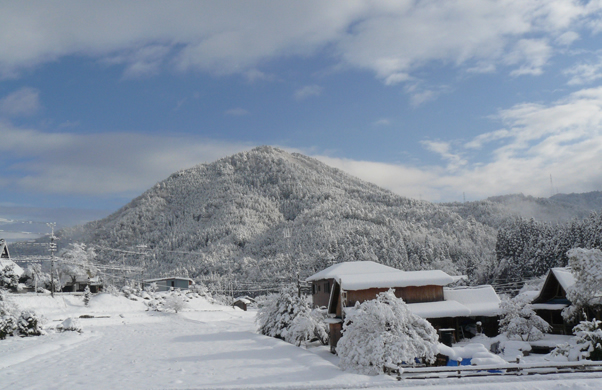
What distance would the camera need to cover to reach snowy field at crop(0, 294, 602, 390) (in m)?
18.7

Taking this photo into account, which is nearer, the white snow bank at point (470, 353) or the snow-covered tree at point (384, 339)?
the snow-covered tree at point (384, 339)

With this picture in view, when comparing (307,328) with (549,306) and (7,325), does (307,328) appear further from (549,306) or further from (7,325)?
(7,325)

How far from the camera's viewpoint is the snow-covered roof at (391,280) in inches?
1410

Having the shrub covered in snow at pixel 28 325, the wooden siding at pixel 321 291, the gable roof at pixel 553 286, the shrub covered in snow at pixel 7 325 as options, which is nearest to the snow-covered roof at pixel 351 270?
the wooden siding at pixel 321 291

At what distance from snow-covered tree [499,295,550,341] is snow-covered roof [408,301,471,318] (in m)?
2.83

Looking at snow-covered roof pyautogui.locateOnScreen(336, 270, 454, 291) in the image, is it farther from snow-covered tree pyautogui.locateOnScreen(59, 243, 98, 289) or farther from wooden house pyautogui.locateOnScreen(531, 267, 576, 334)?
snow-covered tree pyautogui.locateOnScreen(59, 243, 98, 289)

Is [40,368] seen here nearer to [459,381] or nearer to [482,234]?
[459,381]

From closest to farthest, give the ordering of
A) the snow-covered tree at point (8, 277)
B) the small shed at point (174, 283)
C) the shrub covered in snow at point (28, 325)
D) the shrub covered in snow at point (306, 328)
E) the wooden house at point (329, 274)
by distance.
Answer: the shrub covered in snow at point (306, 328) → the shrub covered in snow at point (28, 325) → the wooden house at point (329, 274) → the snow-covered tree at point (8, 277) → the small shed at point (174, 283)

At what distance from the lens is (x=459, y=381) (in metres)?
18.8

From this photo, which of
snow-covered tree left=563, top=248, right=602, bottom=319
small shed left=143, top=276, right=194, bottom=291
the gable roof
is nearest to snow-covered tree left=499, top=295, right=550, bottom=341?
the gable roof

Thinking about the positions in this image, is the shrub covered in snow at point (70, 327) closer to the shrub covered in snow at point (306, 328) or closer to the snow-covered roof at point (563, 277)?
the shrub covered in snow at point (306, 328)

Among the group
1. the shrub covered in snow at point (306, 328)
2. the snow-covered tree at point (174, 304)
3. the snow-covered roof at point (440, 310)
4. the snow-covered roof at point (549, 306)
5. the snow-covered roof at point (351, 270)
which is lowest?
the snow-covered tree at point (174, 304)

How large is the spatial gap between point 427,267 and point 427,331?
90660 mm

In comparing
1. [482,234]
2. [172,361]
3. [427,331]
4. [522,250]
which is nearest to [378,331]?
[427,331]
